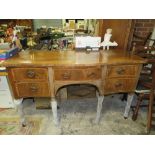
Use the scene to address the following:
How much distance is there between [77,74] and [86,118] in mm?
760

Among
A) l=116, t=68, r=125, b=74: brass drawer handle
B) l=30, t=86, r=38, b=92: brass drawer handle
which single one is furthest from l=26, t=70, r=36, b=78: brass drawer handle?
l=116, t=68, r=125, b=74: brass drawer handle

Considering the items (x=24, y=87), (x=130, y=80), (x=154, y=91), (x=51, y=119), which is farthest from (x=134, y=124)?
(x=24, y=87)

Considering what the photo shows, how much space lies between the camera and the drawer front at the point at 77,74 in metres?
1.43

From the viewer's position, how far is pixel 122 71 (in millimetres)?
1529

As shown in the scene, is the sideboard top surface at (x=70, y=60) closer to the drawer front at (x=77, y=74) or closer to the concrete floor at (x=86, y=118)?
the drawer front at (x=77, y=74)

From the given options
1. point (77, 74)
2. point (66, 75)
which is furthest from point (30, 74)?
point (77, 74)

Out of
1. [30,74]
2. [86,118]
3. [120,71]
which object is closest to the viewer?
[30,74]

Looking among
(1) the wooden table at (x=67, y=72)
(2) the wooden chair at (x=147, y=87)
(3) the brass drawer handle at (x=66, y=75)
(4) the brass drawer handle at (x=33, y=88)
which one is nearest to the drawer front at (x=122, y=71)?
(1) the wooden table at (x=67, y=72)

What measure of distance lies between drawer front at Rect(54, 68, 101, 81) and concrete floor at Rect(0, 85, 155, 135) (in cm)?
67

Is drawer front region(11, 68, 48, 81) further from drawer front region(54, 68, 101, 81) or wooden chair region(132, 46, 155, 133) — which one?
wooden chair region(132, 46, 155, 133)

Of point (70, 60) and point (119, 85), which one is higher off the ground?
point (70, 60)

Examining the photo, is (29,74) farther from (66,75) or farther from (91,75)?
(91,75)
